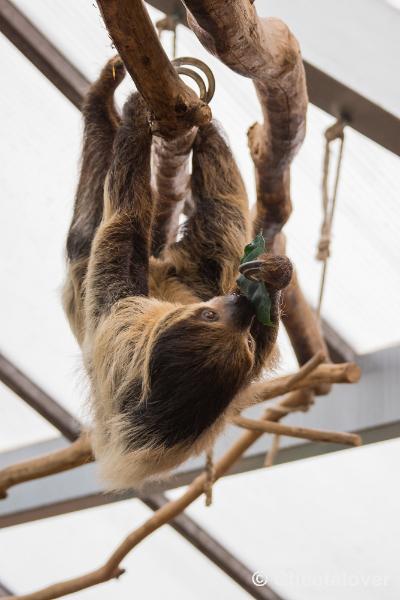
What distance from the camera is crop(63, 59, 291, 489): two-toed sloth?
10.3 feet

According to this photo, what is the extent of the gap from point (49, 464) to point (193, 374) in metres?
1.57

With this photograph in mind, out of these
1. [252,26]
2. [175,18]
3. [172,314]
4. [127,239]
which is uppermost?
[175,18]

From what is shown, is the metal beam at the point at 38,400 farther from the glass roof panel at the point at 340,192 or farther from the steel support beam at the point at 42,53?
the steel support beam at the point at 42,53

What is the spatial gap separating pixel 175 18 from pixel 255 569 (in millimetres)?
3674

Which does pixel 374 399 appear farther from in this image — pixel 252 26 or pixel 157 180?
pixel 252 26

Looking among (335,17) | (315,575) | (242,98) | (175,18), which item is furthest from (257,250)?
(315,575)

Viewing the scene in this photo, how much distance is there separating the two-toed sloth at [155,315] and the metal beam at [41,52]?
4.38 ft

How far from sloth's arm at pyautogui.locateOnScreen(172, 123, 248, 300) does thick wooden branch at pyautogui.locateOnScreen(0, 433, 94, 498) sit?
1.02m

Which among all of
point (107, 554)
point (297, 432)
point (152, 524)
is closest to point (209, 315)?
point (297, 432)

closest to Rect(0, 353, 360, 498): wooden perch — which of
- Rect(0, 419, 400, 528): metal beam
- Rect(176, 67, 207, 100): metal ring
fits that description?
Rect(176, 67, 207, 100): metal ring

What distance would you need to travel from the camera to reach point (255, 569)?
677 centimetres

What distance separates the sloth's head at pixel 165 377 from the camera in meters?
3.14

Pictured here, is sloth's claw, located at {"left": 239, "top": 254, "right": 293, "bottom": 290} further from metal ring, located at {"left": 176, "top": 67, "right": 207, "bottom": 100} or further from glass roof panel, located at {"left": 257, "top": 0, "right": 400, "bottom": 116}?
glass roof panel, located at {"left": 257, "top": 0, "right": 400, "bottom": 116}

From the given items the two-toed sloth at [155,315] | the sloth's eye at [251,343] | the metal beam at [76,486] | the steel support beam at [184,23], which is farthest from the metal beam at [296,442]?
the sloth's eye at [251,343]
